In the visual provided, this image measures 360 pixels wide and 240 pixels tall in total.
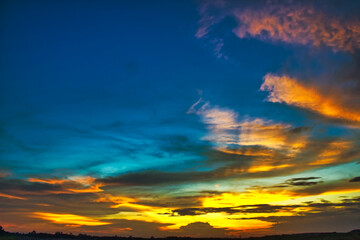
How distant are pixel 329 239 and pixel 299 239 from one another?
1482 cm

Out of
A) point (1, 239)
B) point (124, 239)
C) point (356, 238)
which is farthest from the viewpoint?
point (124, 239)

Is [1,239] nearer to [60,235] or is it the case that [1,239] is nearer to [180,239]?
[60,235]

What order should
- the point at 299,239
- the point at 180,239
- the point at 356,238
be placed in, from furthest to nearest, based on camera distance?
the point at 180,239
the point at 299,239
the point at 356,238

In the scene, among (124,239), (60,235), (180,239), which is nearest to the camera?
(60,235)

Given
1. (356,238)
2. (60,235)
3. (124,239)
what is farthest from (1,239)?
(356,238)

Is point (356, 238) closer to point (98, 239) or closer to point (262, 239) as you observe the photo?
point (262, 239)

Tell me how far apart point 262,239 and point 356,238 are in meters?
43.8

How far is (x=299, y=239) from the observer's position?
342 ft

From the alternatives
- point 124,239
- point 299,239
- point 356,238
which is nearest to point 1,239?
point 124,239

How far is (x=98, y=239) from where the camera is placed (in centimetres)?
12038

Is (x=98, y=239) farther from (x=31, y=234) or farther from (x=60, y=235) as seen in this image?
(x=31, y=234)

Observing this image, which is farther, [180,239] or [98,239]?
[180,239]

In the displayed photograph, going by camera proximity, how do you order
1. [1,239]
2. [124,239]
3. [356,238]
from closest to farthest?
[1,239]
[356,238]
[124,239]

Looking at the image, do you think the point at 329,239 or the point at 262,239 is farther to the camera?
the point at 262,239
